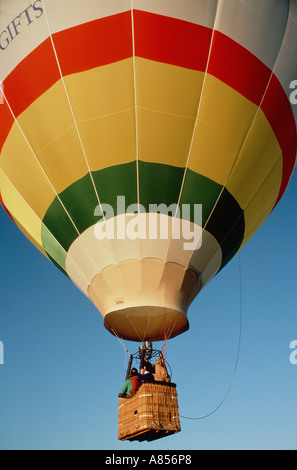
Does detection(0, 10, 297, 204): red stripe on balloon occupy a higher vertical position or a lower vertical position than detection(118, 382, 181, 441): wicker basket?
higher

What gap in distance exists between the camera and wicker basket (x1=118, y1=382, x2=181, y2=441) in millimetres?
3766

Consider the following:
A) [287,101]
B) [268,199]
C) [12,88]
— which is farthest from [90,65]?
[268,199]

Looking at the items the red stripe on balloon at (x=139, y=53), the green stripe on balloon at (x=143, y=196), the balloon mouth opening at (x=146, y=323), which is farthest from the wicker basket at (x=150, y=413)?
the red stripe on balloon at (x=139, y=53)

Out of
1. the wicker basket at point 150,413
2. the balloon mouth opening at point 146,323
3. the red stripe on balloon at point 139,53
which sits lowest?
the wicker basket at point 150,413

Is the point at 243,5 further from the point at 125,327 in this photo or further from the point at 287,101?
the point at 125,327

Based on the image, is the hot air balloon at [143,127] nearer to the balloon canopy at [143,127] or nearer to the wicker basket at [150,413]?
the balloon canopy at [143,127]

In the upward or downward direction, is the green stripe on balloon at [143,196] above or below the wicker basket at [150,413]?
above

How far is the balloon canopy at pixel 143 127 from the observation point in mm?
3967

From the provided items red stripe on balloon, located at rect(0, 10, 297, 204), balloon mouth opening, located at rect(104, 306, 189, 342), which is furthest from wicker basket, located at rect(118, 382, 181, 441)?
red stripe on balloon, located at rect(0, 10, 297, 204)

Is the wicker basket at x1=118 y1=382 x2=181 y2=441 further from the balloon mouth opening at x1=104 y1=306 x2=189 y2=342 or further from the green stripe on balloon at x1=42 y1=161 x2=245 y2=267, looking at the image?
the green stripe on balloon at x1=42 y1=161 x2=245 y2=267

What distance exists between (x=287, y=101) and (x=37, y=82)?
2374mm

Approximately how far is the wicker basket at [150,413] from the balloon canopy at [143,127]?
75 centimetres

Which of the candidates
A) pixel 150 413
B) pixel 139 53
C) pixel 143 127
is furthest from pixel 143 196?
pixel 150 413

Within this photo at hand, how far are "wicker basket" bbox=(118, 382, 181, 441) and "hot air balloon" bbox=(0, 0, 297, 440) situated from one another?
2.48ft
